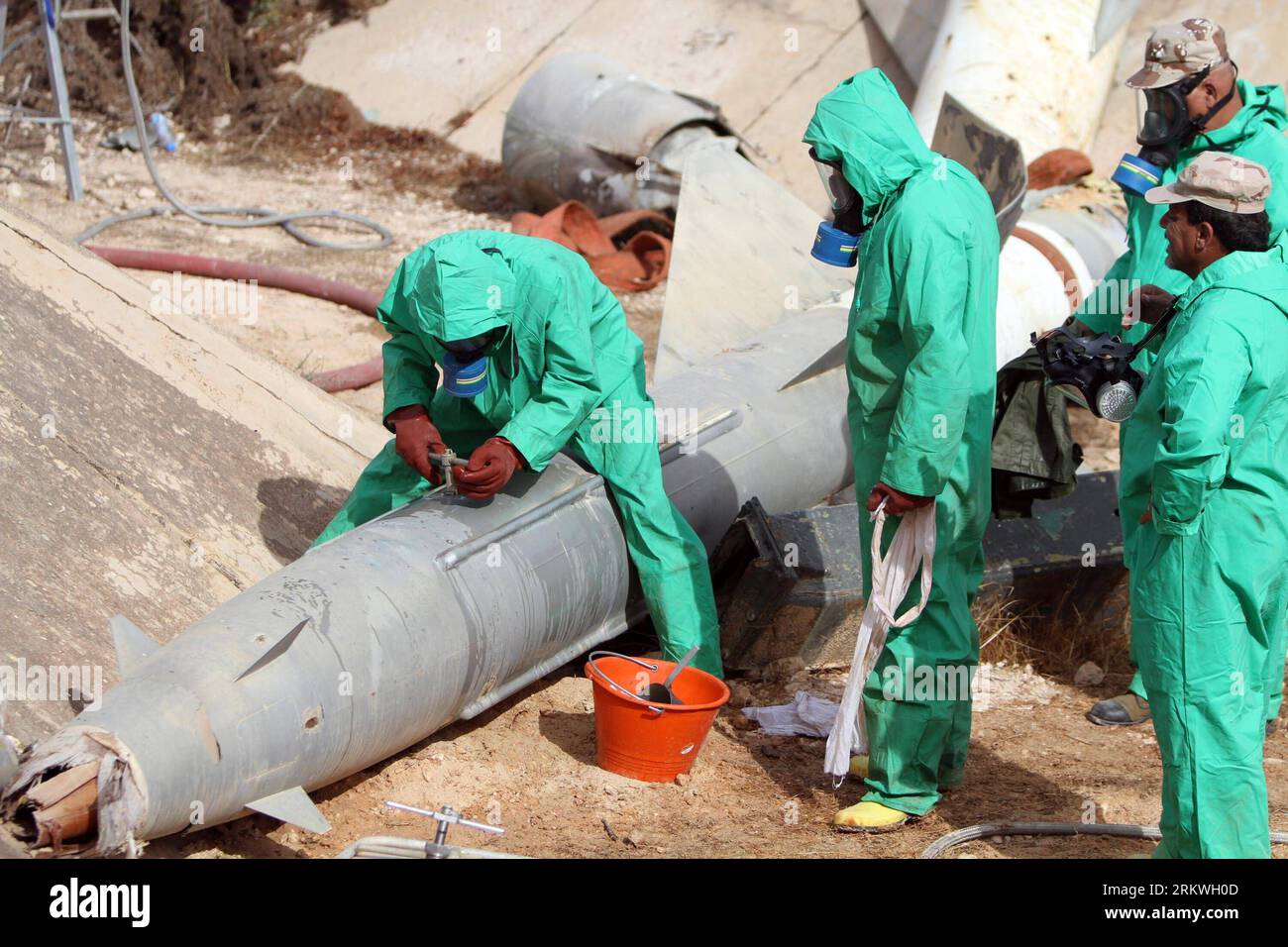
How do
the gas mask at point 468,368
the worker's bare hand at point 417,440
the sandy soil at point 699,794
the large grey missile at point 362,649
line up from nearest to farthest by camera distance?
the large grey missile at point 362,649
the sandy soil at point 699,794
the gas mask at point 468,368
the worker's bare hand at point 417,440

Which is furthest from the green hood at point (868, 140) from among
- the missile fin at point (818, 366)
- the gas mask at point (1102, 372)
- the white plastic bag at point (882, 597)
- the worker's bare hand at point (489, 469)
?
the missile fin at point (818, 366)

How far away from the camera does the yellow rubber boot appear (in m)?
3.73

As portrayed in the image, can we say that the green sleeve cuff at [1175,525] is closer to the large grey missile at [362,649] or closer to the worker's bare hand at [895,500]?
the worker's bare hand at [895,500]

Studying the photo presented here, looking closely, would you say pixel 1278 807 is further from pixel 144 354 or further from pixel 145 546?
pixel 144 354

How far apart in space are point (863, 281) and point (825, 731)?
1530 mm

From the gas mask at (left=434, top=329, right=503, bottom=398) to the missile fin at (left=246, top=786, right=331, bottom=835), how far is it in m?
1.19

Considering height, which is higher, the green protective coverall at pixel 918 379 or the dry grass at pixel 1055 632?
the green protective coverall at pixel 918 379

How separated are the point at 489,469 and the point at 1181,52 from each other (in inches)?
101

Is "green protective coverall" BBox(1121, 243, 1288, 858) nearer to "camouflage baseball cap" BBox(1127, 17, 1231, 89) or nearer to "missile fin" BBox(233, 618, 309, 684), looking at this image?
"camouflage baseball cap" BBox(1127, 17, 1231, 89)

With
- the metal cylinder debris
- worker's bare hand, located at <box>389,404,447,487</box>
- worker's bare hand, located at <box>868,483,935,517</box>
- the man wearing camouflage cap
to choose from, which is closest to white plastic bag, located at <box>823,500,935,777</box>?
worker's bare hand, located at <box>868,483,935,517</box>

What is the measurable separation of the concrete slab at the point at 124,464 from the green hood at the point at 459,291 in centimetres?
116

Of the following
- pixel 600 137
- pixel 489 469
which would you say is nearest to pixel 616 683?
pixel 489 469

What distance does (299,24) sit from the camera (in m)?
11.9

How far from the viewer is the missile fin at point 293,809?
3188 millimetres
